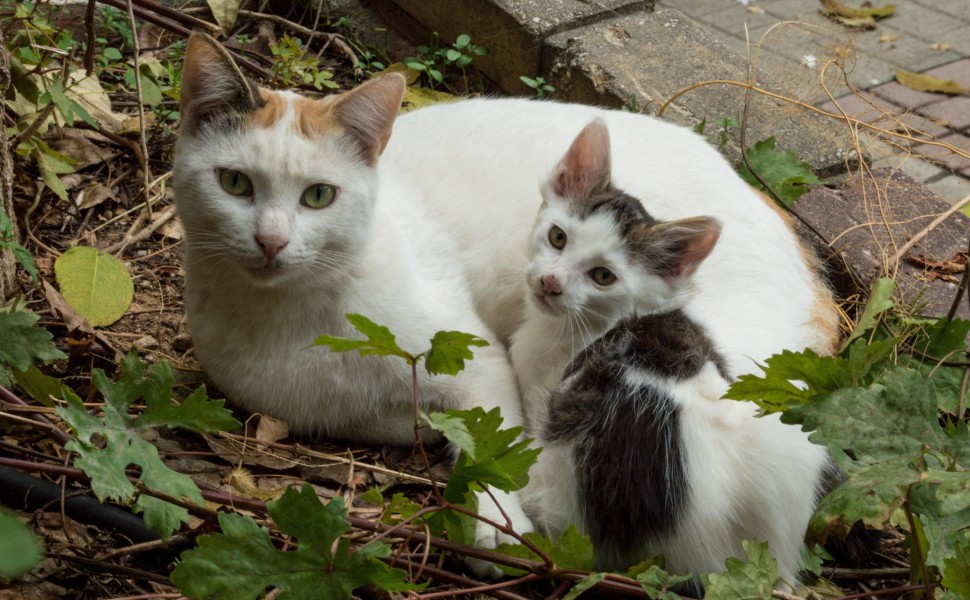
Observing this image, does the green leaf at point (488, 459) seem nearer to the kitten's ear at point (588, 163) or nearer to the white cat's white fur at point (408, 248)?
the white cat's white fur at point (408, 248)

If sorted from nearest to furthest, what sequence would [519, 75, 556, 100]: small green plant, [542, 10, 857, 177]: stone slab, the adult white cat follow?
the adult white cat
[542, 10, 857, 177]: stone slab
[519, 75, 556, 100]: small green plant

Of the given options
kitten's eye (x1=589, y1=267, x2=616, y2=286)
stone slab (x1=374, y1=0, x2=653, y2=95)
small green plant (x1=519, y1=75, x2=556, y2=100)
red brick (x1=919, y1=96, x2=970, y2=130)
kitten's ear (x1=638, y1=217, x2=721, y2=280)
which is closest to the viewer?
kitten's ear (x1=638, y1=217, x2=721, y2=280)

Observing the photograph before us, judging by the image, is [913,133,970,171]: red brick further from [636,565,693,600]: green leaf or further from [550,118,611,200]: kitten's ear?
[636,565,693,600]: green leaf

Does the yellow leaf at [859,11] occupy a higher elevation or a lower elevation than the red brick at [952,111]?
higher

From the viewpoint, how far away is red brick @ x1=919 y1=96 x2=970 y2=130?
16.1 ft

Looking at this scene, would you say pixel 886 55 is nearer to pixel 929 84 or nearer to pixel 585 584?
pixel 929 84

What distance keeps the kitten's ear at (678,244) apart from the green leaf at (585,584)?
0.88 metres

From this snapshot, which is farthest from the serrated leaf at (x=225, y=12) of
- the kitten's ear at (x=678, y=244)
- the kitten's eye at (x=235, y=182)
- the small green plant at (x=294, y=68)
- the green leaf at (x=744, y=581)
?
the green leaf at (x=744, y=581)

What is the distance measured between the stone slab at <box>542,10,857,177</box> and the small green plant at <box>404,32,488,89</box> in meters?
0.35

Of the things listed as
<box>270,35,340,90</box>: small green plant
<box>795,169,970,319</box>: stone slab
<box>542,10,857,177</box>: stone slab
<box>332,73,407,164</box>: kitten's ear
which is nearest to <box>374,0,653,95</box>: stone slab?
<box>542,10,857,177</box>: stone slab

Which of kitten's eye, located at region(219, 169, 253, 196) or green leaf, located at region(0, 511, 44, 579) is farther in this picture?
kitten's eye, located at region(219, 169, 253, 196)

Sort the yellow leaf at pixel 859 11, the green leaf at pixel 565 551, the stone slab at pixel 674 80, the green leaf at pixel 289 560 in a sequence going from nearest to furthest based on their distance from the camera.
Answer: the green leaf at pixel 289 560
the green leaf at pixel 565 551
the stone slab at pixel 674 80
the yellow leaf at pixel 859 11

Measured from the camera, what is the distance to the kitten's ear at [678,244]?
232cm

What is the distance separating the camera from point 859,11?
19.2 ft
